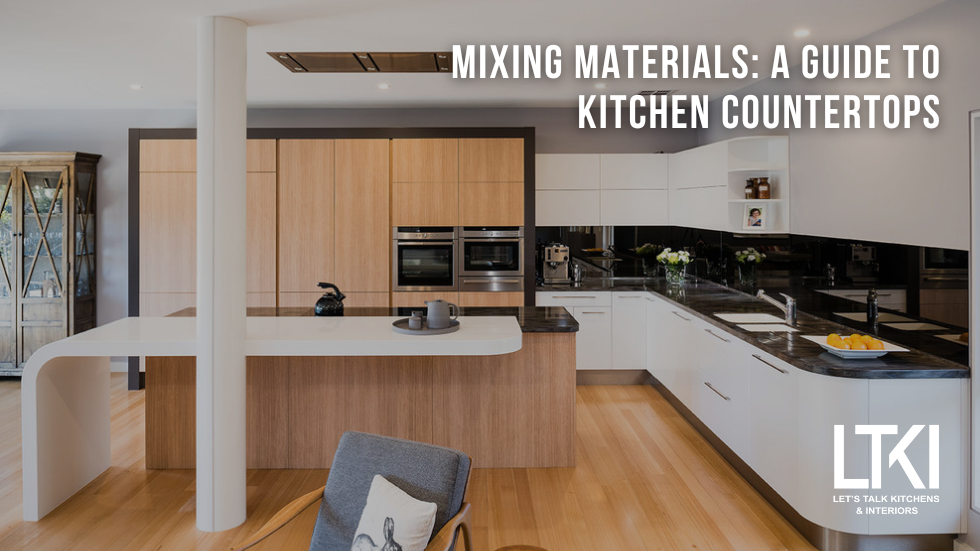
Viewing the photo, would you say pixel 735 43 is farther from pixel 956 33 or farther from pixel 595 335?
pixel 595 335

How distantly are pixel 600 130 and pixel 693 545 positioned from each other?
14.0 feet

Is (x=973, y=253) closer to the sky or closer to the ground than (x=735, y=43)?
closer to the ground

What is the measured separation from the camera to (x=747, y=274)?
5.14 meters

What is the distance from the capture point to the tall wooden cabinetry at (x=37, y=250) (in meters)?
6.11

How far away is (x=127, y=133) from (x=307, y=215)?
2.08 m

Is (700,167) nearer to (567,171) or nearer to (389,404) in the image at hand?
(567,171)

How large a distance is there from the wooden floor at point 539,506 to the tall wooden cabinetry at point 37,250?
71.7 inches

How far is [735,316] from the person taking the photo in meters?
4.42

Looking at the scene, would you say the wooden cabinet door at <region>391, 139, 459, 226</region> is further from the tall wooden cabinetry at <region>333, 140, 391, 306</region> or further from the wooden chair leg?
the wooden chair leg

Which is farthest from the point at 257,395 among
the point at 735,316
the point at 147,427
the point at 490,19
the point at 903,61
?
the point at 903,61

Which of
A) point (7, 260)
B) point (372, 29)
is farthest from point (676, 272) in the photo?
point (7, 260)

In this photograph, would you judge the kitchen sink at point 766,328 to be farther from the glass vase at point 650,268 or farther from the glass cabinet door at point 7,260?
the glass cabinet door at point 7,260

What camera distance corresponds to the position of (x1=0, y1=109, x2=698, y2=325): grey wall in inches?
253

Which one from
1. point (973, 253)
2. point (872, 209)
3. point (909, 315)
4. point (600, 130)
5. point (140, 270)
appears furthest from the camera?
point (600, 130)
